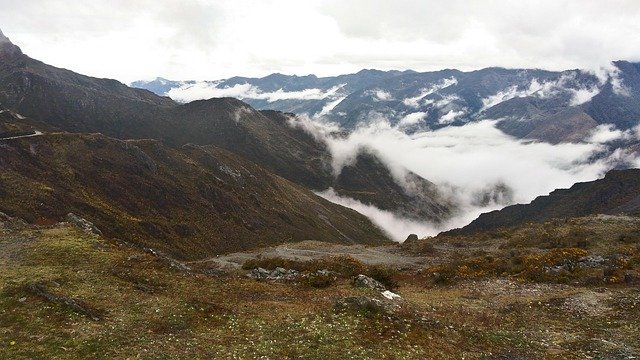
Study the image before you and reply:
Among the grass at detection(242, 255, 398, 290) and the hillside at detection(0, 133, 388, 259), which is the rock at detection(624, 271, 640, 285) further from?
the hillside at detection(0, 133, 388, 259)

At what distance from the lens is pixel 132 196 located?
145625 mm

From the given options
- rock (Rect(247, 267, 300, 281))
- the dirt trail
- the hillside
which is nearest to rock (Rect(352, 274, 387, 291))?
rock (Rect(247, 267, 300, 281))

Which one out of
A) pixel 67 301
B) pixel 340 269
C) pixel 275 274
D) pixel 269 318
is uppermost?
pixel 340 269

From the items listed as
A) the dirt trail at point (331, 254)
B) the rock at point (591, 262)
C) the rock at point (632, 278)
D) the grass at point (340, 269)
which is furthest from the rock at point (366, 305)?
the dirt trail at point (331, 254)

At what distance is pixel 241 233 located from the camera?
167 m

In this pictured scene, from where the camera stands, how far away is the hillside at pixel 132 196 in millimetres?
108688

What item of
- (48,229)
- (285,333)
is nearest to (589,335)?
A: (285,333)

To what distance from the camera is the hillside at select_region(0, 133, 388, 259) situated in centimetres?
10869

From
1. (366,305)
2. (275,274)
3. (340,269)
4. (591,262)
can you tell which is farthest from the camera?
(340,269)

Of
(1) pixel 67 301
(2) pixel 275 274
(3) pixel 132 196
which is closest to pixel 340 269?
(2) pixel 275 274

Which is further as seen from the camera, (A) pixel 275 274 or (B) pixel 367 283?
(A) pixel 275 274

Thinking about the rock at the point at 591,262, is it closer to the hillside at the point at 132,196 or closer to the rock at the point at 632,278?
the rock at the point at 632,278

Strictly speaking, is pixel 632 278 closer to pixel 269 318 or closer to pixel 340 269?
pixel 340 269

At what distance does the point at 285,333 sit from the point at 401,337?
6.92 m
